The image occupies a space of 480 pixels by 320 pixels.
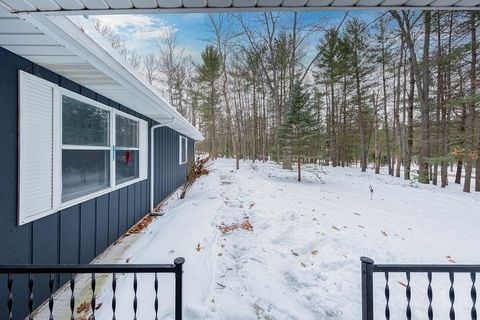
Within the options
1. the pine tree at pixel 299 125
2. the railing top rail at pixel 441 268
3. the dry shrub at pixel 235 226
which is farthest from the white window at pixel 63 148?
the pine tree at pixel 299 125

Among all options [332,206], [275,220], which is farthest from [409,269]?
[332,206]

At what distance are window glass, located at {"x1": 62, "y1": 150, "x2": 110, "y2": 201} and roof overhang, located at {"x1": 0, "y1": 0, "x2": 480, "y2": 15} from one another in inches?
76.1

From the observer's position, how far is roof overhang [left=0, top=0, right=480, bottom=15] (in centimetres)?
134

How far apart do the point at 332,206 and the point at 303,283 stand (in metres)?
3.40

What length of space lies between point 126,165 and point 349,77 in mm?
16725

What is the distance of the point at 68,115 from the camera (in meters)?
2.89

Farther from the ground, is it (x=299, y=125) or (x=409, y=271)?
(x=299, y=125)

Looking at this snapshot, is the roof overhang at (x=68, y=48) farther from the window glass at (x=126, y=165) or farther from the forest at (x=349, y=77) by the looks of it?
the forest at (x=349, y=77)

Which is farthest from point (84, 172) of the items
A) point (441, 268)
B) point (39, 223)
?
point (441, 268)

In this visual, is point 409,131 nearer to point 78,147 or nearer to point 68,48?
point 78,147

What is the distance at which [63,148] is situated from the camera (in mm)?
2754

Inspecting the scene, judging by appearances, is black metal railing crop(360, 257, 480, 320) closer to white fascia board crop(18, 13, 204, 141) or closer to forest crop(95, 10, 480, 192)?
white fascia board crop(18, 13, 204, 141)

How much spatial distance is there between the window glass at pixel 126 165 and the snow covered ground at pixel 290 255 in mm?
1189

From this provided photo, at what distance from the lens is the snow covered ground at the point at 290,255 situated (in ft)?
7.36
